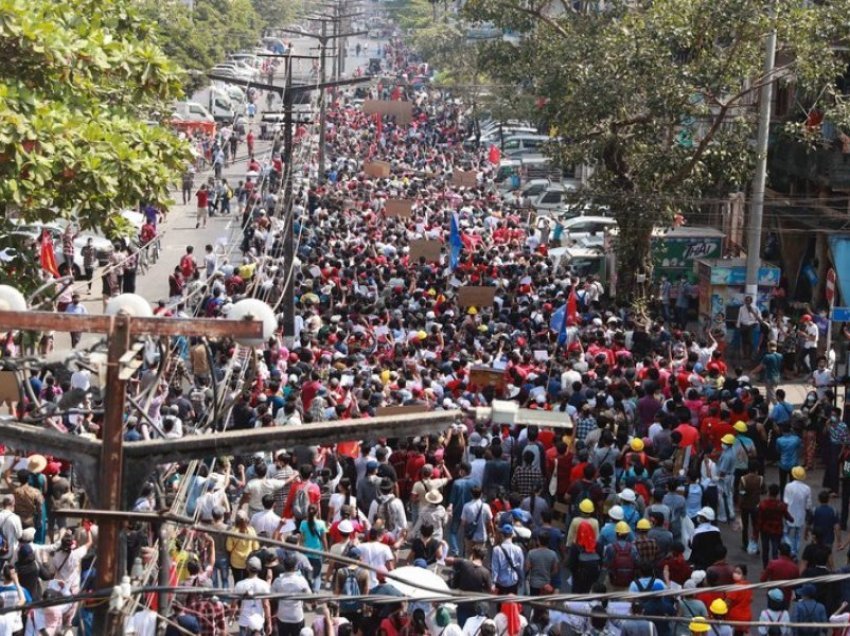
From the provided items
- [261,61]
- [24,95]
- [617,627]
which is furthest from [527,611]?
[261,61]

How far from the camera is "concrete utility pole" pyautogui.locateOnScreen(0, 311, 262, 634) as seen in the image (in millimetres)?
6820

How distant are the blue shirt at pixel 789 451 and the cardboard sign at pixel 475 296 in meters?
8.94

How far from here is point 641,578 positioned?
13.1 m

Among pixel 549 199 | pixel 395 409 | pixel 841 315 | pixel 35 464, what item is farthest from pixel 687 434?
pixel 549 199

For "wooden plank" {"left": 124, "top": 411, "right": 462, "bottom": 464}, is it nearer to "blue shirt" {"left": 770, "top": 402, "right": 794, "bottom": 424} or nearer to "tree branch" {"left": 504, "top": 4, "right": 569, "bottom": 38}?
"blue shirt" {"left": 770, "top": 402, "right": 794, "bottom": 424}

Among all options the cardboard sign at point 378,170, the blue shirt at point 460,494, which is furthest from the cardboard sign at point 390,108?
the blue shirt at point 460,494

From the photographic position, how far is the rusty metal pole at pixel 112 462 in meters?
6.82

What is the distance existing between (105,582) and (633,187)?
2227 centimetres

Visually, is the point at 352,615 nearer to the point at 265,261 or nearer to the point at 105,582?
the point at 105,582

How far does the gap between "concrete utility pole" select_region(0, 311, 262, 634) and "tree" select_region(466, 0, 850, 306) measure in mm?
20026

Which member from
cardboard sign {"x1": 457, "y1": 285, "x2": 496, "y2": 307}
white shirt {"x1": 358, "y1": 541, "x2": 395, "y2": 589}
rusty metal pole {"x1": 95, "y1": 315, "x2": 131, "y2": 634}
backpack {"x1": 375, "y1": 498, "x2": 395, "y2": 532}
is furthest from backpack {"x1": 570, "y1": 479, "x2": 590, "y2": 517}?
cardboard sign {"x1": 457, "y1": 285, "x2": 496, "y2": 307}

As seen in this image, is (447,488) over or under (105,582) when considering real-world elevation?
under

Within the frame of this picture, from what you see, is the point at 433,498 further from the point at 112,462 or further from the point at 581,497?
the point at 112,462

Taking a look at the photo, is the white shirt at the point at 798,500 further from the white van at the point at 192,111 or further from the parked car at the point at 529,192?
the white van at the point at 192,111
